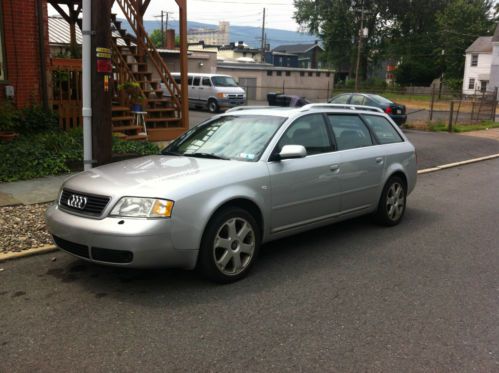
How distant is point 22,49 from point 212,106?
17.9 metres

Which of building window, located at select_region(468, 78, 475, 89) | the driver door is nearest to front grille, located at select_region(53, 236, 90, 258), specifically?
the driver door

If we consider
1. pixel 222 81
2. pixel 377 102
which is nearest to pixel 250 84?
pixel 222 81

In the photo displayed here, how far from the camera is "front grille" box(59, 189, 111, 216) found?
438cm

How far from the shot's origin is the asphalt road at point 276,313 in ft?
11.3

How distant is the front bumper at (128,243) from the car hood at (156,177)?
262mm

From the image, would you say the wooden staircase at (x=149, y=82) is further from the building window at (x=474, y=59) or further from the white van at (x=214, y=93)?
the building window at (x=474, y=59)

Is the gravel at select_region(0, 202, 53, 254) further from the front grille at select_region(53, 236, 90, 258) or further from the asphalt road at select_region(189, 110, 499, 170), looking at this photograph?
the asphalt road at select_region(189, 110, 499, 170)

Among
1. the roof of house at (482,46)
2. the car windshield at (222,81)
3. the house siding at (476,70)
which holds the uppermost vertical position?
the roof of house at (482,46)

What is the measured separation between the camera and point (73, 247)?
4.50m

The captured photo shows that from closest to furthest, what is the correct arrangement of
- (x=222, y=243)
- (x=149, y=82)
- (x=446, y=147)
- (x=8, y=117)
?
(x=222, y=243), (x=8, y=117), (x=149, y=82), (x=446, y=147)

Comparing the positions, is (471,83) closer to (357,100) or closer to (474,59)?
(474,59)

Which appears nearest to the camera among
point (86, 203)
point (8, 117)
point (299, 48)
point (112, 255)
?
point (112, 255)

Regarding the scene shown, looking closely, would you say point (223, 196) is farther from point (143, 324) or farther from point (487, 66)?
point (487, 66)

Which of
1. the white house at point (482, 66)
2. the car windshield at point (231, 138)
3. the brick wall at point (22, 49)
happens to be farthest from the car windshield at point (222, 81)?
the white house at point (482, 66)
